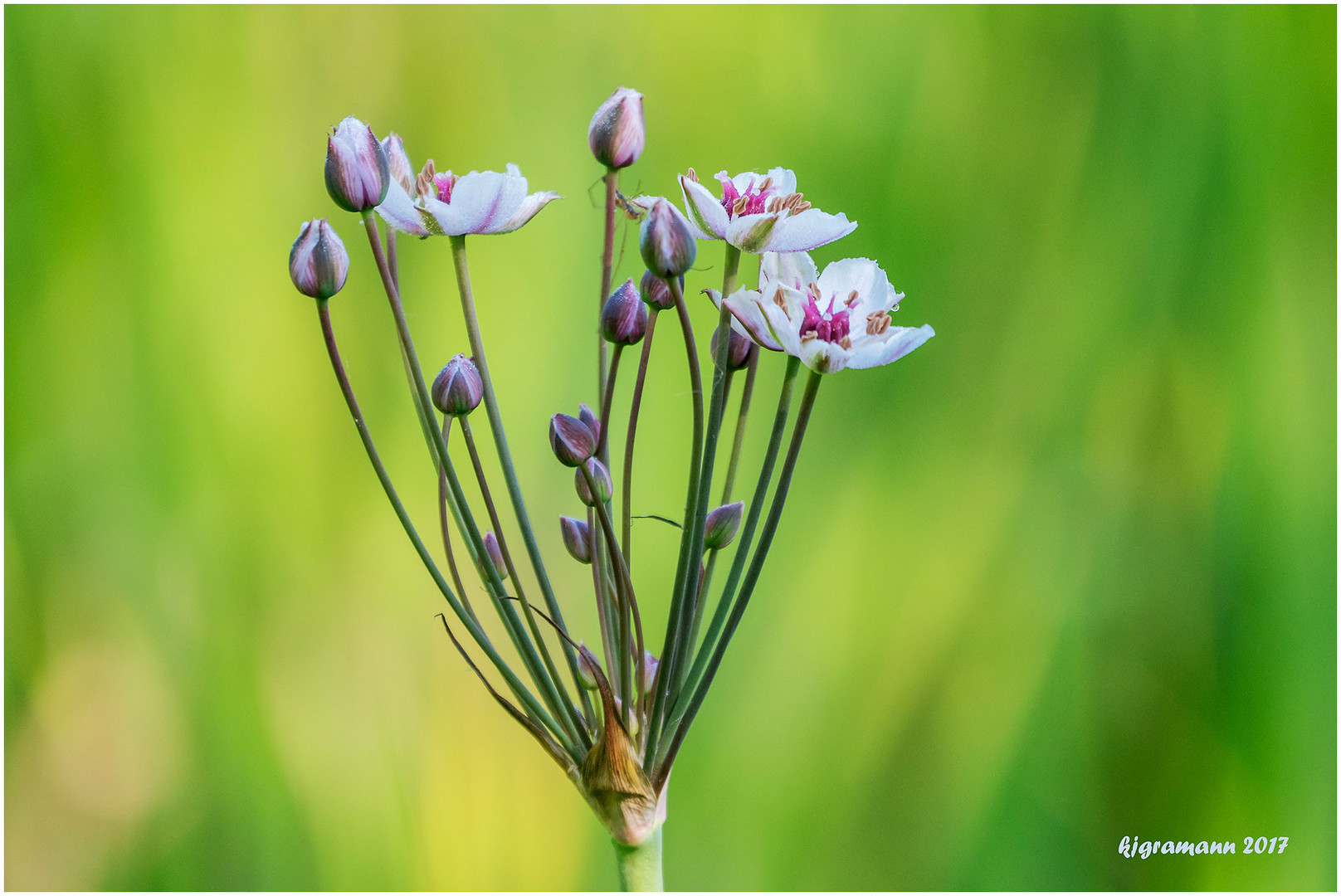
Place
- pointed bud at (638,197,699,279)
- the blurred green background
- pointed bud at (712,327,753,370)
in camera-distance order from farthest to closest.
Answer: the blurred green background < pointed bud at (712,327,753,370) < pointed bud at (638,197,699,279)

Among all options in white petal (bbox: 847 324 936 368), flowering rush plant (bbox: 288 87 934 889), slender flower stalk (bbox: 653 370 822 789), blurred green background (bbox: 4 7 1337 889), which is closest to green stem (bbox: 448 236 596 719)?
flowering rush plant (bbox: 288 87 934 889)

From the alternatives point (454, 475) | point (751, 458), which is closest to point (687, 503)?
point (454, 475)

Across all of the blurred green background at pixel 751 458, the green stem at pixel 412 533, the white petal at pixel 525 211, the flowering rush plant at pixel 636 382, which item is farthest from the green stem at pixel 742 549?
the blurred green background at pixel 751 458

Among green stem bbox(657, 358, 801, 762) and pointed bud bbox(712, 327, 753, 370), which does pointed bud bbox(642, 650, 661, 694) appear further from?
pointed bud bbox(712, 327, 753, 370)

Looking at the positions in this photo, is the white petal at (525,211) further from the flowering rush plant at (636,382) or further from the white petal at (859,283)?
the white petal at (859,283)

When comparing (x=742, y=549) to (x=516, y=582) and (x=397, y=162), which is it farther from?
(x=397, y=162)

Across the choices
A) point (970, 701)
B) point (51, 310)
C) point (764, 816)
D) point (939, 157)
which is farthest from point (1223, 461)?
point (51, 310)
